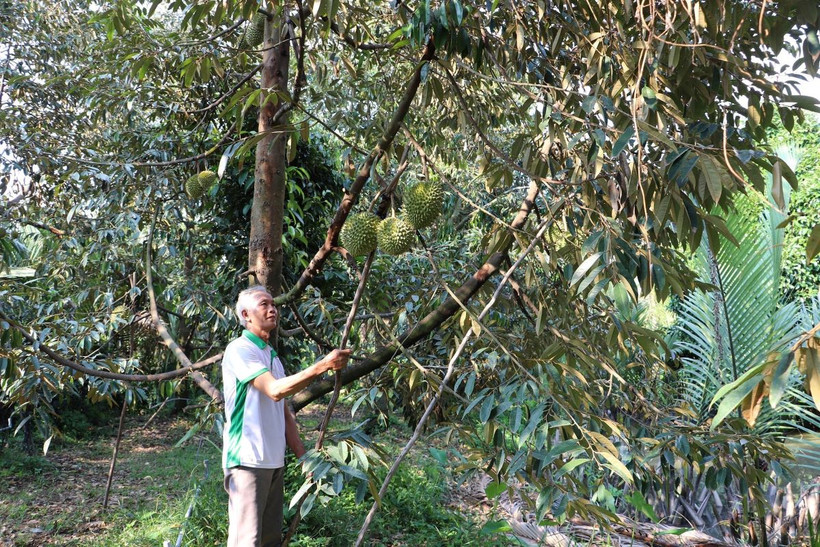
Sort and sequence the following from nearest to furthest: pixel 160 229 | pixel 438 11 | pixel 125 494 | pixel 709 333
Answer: pixel 438 11 → pixel 709 333 → pixel 160 229 → pixel 125 494

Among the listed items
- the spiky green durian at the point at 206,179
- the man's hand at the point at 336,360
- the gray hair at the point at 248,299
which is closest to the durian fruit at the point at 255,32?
the spiky green durian at the point at 206,179

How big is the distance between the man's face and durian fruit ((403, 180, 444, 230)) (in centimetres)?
56

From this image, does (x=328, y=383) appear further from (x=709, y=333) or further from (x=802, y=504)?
(x=802, y=504)

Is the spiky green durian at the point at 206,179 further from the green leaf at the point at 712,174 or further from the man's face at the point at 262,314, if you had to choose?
the green leaf at the point at 712,174

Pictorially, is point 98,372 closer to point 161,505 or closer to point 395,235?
point 395,235

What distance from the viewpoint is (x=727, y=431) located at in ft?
6.00

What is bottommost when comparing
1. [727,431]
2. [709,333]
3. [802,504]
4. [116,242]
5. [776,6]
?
[802,504]

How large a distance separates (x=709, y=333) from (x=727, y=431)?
1331 millimetres

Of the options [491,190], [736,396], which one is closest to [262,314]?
[491,190]

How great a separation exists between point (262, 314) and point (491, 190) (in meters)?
0.85

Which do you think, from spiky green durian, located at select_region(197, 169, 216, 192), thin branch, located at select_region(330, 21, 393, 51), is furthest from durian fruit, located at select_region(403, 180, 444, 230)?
spiky green durian, located at select_region(197, 169, 216, 192)

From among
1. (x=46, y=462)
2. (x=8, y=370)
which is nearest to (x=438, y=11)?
(x=8, y=370)

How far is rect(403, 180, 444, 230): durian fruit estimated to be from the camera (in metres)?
1.65

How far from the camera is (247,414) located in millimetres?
1854
